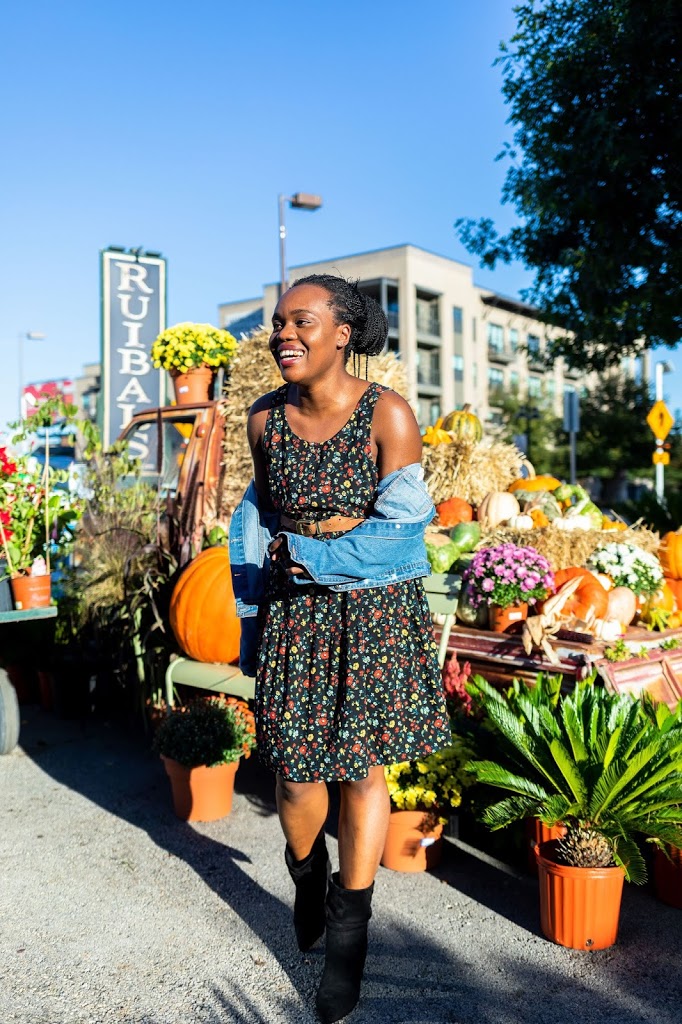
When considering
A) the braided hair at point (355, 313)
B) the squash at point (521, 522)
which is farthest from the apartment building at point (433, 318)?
the braided hair at point (355, 313)

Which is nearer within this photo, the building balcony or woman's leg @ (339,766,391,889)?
woman's leg @ (339,766,391,889)

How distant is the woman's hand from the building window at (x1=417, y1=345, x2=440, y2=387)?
5625 centimetres

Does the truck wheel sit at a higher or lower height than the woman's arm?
lower

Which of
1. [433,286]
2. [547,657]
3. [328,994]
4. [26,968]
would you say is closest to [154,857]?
[26,968]

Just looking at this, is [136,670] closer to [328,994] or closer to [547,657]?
[547,657]

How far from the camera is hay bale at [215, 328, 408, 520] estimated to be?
678 cm

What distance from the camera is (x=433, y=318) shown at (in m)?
58.7

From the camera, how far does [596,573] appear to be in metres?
5.13

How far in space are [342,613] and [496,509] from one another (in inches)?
133

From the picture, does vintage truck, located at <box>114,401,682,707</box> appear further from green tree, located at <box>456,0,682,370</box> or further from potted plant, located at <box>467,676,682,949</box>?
green tree, located at <box>456,0,682,370</box>

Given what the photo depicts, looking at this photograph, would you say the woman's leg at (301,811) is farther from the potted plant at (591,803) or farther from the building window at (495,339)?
the building window at (495,339)

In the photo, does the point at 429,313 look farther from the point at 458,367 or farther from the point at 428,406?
the point at 428,406

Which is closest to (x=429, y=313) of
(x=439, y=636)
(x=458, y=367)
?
(x=458, y=367)

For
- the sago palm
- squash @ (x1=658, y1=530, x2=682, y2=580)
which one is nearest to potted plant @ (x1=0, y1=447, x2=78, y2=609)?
the sago palm
